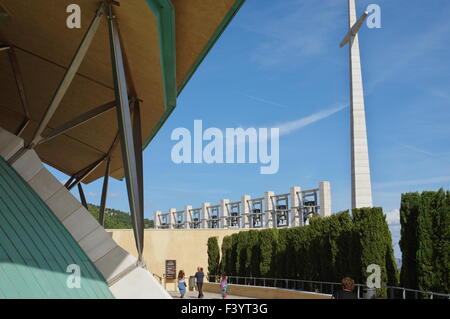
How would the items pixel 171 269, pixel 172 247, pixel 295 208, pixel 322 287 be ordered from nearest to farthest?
pixel 322 287, pixel 171 269, pixel 172 247, pixel 295 208

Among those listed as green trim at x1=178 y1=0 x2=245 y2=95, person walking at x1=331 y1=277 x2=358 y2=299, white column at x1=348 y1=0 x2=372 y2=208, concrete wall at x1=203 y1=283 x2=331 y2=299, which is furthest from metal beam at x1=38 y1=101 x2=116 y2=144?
white column at x1=348 y1=0 x2=372 y2=208

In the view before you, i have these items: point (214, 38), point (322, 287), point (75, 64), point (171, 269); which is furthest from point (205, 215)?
point (75, 64)

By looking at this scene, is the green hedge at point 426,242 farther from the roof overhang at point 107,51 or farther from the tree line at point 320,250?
the roof overhang at point 107,51

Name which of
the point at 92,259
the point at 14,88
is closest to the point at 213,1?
the point at 92,259

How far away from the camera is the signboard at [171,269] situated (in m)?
42.3

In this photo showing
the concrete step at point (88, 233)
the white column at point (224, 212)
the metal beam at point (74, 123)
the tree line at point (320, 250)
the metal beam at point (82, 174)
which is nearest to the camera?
the concrete step at point (88, 233)

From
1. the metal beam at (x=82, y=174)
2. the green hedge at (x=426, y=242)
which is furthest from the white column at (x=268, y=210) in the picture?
the green hedge at (x=426, y=242)

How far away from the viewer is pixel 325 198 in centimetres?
4922

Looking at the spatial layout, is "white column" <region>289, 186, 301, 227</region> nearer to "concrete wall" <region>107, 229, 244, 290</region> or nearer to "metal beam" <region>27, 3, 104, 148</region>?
"concrete wall" <region>107, 229, 244, 290</region>

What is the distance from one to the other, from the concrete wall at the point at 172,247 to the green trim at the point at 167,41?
3208cm

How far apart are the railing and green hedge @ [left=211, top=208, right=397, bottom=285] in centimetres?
33

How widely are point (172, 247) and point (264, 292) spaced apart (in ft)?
52.4

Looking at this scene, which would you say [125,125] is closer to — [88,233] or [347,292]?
[88,233]
